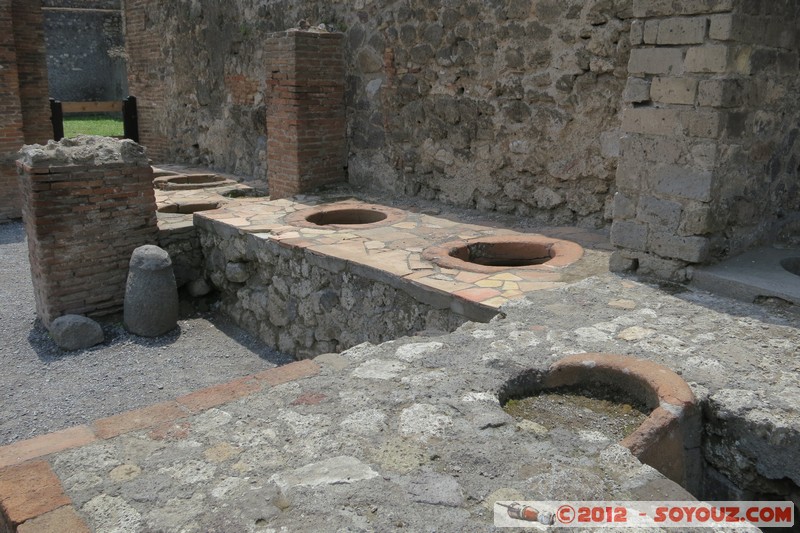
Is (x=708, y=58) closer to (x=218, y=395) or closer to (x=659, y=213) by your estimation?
(x=659, y=213)

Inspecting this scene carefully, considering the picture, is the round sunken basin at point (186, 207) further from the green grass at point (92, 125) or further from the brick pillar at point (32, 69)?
the green grass at point (92, 125)

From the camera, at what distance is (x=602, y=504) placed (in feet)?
6.70

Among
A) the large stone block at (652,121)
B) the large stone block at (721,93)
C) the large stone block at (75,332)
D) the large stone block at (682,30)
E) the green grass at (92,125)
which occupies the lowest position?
the large stone block at (75,332)

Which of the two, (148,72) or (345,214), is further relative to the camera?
(148,72)

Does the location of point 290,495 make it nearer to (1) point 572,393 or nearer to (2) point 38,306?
(1) point 572,393

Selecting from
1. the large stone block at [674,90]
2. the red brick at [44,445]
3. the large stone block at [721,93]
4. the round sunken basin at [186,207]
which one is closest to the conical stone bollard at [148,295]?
the round sunken basin at [186,207]

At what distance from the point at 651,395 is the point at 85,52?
25.1 m

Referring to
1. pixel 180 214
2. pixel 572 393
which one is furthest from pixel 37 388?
pixel 572 393

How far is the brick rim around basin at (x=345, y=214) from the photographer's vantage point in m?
6.45

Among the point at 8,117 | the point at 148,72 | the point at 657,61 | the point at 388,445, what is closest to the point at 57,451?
the point at 388,445

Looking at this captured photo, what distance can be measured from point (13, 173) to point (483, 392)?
928 centimetres

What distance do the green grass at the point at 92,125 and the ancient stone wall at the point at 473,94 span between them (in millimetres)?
8856

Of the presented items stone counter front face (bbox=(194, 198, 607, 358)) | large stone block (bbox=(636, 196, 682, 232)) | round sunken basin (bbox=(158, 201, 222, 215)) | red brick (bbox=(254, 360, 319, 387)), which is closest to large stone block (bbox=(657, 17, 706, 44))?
large stone block (bbox=(636, 196, 682, 232))

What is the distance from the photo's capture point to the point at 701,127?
12.6ft
